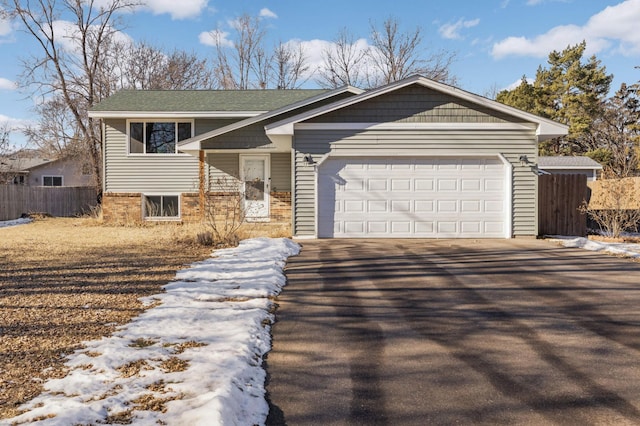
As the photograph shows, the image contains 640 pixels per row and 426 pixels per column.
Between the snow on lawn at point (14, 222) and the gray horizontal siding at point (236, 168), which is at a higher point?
the gray horizontal siding at point (236, 168)

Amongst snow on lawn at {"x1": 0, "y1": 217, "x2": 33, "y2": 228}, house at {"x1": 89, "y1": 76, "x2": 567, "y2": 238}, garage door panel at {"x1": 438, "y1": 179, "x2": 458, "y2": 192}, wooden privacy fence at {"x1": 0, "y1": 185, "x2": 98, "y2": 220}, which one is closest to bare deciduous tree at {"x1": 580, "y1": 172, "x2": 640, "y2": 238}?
house at {"x1": 89, "y1": 76, "x2": 567, "y2": 238}

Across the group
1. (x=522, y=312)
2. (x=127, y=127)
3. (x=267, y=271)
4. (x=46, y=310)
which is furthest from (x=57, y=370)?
(x=127, y=127)

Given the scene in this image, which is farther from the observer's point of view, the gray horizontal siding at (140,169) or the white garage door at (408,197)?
the gray horizontal siding at (140,169)

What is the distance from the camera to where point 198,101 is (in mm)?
18297

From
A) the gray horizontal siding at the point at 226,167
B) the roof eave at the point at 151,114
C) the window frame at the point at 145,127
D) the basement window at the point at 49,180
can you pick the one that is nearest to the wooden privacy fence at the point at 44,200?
the window frame at the point at 145,127

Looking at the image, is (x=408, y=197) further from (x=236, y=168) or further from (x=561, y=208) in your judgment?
(x=236, y=168)

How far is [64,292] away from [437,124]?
9114mm

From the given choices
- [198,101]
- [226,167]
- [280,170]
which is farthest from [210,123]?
[280,170]

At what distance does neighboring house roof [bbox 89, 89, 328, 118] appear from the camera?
56.2 feet

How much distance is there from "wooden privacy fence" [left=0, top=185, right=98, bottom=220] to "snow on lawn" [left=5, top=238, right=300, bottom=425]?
18.9 metres

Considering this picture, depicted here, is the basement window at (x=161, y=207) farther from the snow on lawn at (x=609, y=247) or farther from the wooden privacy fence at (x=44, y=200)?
the snow on lawn at (x=609, y=247)

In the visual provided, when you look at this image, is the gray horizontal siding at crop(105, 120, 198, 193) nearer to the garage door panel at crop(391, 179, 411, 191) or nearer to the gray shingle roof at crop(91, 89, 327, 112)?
the gray shingle roof at crop(91, 89, 327, 112)

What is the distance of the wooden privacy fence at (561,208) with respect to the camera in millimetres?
13289

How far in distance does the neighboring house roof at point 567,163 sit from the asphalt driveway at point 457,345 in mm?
22409
